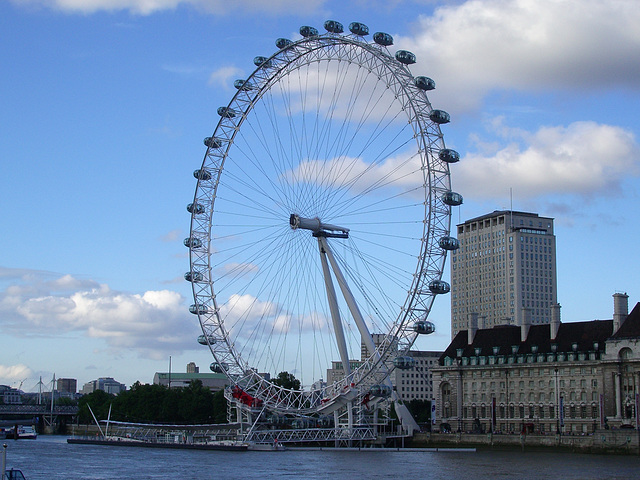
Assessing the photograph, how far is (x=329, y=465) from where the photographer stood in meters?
65.5

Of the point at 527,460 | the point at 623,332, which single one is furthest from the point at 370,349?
the point at 623,332

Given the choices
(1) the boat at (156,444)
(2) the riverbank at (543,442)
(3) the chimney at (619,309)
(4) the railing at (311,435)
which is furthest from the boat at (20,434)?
(3) the chimney at (619,309)

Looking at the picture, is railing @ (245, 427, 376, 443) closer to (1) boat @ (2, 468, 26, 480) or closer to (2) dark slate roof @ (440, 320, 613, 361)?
(2) dark slate roof @ (440, 320, 613, 361)

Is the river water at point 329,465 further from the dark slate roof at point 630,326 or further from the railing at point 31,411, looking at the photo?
the railing at point 31,411

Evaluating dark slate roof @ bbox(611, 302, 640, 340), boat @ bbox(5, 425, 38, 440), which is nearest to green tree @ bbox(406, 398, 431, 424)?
dark slate roof @ bbox(611, 302, 640, 340)

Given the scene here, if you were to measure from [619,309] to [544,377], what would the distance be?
12.6 metres

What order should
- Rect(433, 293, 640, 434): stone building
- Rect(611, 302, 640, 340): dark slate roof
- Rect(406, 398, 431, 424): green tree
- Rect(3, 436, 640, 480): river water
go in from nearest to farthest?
1. Rect(3, 436, 640, 480): river water
2. Rect(611, 302, 640, 340): dark slate roof
3. Rect(433, 293, 640, 434): stone building
4. Rect(406, 398, 431, 424): green tree

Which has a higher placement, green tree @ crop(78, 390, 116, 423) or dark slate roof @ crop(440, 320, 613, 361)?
dark slate roof @ crop(440, 320, 613, 361)

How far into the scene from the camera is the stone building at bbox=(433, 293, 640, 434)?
3514 inches

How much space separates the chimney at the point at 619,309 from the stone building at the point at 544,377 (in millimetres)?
99

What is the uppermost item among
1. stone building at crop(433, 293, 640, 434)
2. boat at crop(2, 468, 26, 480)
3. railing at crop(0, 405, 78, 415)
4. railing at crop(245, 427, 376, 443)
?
stone building at crop(433, 293, 640, 434)

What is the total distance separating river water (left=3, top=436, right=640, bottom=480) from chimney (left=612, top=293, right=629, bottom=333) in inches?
761

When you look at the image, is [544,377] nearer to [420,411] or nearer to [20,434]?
[420,411]

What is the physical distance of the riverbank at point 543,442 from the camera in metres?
76.8
